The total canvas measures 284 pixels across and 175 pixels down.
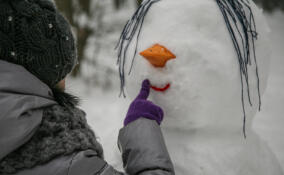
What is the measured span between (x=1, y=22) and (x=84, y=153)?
45 centimetres

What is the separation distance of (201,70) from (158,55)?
8.0 inches

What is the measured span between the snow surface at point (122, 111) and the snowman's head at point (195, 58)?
43 cm

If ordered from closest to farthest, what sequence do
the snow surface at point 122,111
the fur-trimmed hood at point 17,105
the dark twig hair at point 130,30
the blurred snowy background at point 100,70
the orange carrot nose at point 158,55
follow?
1. the fur-trimmed hood at point 17,105
2. the orange carrot nose at point 158,55
3. the dark twig hair at point 130,30
4. the snow surface at point 122,111
5. the blurred snowy background at point 100,70

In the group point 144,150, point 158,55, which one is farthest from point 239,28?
point 144,150

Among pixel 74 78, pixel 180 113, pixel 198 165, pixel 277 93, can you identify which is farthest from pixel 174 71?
pixel 74 78

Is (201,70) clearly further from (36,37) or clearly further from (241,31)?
(36,37)

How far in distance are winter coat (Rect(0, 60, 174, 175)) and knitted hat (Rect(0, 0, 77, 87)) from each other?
1.6 inches

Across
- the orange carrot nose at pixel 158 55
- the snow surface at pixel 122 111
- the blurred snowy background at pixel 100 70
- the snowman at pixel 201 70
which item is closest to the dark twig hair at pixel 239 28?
the snowman at pixel 201 70

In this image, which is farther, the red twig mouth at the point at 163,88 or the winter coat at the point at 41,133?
the red twig mouth at the point at 163,88

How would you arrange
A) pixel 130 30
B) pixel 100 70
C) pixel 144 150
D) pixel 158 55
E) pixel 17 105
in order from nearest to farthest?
1. pixel 17 105
2. pixel 144 150
3. pixel 158 55
4. pixel 130 30
5. pixel 100 70

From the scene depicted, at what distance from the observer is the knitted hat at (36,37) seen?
2.69 feet

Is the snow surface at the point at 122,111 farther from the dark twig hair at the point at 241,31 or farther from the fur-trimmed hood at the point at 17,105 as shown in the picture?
the fur-trimmed hood at the point at 17,105

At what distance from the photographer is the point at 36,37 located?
84 centimetres

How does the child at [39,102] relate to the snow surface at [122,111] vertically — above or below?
above
